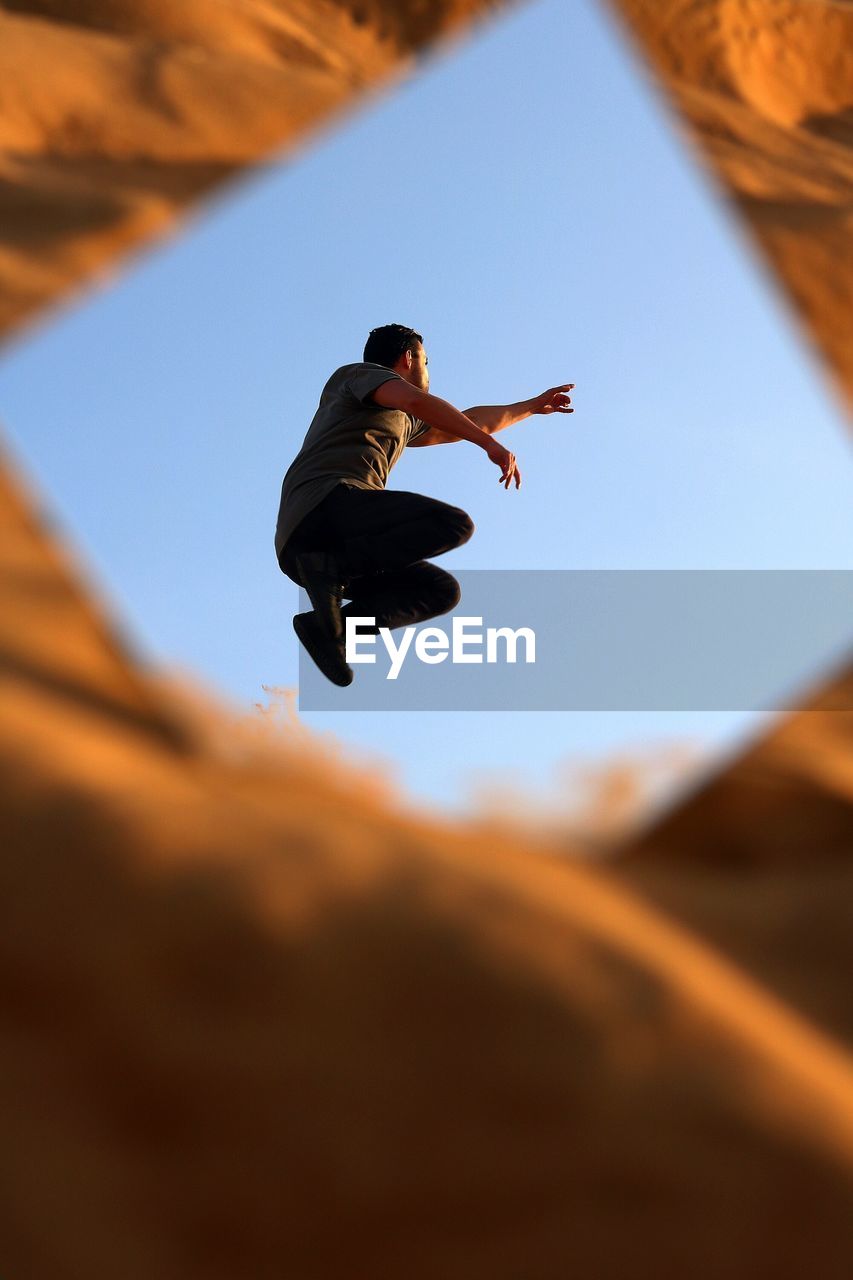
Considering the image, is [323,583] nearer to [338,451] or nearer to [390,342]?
[338,451]

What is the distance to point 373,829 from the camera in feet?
2.55

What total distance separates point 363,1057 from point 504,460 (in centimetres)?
117

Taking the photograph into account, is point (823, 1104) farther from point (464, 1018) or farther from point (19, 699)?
point (19, 699)

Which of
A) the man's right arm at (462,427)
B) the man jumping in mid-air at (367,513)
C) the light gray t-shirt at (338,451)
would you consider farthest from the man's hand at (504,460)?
the light gray t-shirt at (338,451)

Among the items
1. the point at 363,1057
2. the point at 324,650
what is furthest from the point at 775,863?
the point at 324,650

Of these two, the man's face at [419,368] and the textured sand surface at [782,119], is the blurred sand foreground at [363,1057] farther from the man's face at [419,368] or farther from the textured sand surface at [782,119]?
the man's face at [419,368]

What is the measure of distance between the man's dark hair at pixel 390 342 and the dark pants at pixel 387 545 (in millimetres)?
303

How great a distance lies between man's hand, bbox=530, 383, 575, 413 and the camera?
2.21m

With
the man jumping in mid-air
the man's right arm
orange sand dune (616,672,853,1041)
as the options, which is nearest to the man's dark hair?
the man jumping in mid-air

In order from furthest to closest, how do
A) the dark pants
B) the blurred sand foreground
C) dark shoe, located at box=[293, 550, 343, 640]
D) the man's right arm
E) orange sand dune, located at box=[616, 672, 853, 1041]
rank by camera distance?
dark shoe, located at box=[293, 550, 343, 640], the dark pants, the man's right arm, orange sand dune, located at box=[616, 672, 853, 1041], the blurred sand foreground

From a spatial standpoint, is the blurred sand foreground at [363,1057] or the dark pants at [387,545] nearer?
the blurred sand foreground at [363,1057]

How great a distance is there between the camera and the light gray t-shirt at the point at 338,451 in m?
2.11

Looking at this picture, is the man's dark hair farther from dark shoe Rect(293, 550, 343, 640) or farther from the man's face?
dark shoe Rect(293, 550, 343, 640)

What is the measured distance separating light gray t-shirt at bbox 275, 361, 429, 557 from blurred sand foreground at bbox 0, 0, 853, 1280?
1346 millimetres
